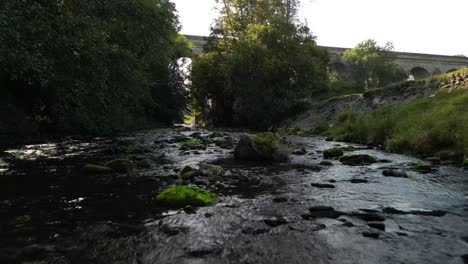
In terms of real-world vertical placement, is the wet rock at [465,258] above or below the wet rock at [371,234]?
above

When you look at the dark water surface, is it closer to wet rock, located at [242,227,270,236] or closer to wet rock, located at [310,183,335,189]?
wet rock, located at [242,227,270,236]

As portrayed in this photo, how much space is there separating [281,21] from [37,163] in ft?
106

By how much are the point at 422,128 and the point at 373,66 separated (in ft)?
199

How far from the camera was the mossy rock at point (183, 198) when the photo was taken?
801 cm

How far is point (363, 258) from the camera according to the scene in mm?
5199

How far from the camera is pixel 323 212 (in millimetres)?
7457

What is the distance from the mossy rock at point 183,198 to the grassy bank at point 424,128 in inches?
423

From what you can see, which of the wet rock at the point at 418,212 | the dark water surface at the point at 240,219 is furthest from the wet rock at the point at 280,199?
the wet rock at the point at 418,212

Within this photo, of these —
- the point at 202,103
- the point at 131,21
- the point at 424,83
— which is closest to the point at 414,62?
the point at 202,103

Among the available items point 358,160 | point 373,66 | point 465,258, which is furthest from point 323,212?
point 373,66

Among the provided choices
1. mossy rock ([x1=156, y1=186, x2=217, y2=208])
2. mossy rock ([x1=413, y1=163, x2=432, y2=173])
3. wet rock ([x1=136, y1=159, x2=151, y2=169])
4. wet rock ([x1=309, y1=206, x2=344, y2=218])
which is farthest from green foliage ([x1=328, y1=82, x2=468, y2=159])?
wet rock ([x1=136, y1=159, x2=151, y2=169])

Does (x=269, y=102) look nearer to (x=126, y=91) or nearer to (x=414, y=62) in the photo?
(x=126, y=91)

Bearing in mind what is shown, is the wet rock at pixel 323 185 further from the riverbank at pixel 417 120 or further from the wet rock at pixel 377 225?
the riverbank at pixel 417 120

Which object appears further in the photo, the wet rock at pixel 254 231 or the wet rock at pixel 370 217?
the wet rock at pixel 370 217
